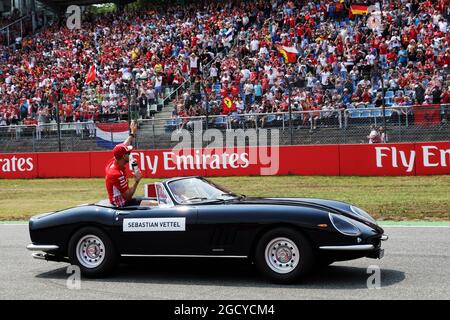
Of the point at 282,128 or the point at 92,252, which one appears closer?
the point at 92,252

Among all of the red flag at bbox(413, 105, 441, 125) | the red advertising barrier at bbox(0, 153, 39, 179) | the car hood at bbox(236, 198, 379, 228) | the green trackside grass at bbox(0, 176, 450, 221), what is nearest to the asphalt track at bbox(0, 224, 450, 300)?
the car hood at bbox(236, 198, 379, 228)

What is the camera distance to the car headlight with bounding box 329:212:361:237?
275 inches

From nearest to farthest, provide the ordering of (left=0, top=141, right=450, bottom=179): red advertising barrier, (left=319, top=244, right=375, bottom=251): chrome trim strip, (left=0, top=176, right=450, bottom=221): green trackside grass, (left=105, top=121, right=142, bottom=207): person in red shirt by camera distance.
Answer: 1. (left=319, top=244, right=375, bottom=251): chrome trim strip
2. (left=105, top=121, right=142, bottom=207): person in red shirt
3. (left=0, top=176, right=450, bottom=221): green trackside grass
4. (left=0, top=141, right=450, bottom=179): red advertising barrier

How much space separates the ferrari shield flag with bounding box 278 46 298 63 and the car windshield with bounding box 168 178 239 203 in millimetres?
17381

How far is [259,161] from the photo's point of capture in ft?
71.1

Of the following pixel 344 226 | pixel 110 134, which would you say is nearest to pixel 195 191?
pixel 344 226

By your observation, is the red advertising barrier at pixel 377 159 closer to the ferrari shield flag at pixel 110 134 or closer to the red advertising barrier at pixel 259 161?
the red advertising barrier at pixel 259 161

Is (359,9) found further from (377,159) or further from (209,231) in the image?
(209,231)

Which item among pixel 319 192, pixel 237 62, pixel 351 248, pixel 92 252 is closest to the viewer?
pixel 351 248

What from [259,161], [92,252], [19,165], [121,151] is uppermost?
[121,151]

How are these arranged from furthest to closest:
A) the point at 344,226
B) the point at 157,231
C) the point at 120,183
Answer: the point at 120,183, the point at 157,231, the point at 344,226

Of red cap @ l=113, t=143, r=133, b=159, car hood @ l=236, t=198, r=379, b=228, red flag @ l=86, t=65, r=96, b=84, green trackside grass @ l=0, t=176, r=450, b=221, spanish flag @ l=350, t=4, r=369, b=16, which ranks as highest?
spanish flag @ l=350, t=4, r=369, b=16

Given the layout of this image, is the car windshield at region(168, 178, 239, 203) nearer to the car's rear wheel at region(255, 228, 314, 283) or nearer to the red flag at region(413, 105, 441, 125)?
the car's rear wheel at region(255, 228, 314, 283)

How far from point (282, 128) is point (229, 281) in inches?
531
